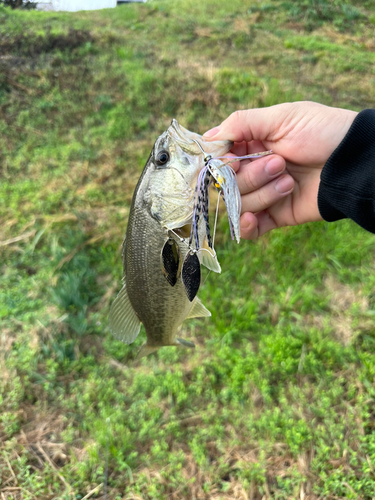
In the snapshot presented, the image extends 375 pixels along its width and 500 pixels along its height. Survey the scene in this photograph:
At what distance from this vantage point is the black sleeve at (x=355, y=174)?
1634 mm

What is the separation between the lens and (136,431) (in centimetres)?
250

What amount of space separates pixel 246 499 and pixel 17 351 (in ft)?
7.00

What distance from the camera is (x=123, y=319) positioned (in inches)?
66.4

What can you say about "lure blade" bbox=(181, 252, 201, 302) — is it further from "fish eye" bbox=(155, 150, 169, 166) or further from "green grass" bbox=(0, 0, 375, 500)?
"green grass" bbox=(0, 0, 375, 500)

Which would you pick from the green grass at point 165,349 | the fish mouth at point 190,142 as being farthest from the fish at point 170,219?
the green grass at point 165,349

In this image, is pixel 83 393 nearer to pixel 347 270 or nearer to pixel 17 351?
pixel 17 351

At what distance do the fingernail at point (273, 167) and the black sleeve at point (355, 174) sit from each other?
0.75 feet

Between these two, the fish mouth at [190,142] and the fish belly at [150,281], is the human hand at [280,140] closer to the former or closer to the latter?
the fish mouth at [190,142]

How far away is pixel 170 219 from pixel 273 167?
2.40 feet

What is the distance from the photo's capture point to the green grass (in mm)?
2270

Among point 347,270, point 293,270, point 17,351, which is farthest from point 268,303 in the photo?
point 17,351

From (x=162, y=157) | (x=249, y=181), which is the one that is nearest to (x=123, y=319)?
(x=162, y=157)

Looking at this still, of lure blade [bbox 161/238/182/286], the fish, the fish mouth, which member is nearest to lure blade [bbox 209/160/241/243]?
the fish

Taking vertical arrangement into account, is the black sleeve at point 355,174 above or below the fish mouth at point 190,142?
below
